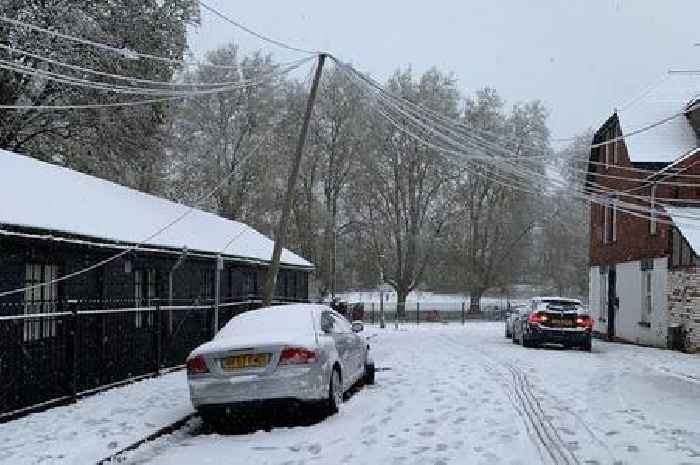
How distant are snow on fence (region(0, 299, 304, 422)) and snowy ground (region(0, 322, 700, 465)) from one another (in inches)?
16.4

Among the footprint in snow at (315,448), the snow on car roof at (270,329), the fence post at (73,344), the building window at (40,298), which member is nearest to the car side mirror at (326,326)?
the snow on car roof at (270,329)

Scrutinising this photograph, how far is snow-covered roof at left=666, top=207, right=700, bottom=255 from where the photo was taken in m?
22.8

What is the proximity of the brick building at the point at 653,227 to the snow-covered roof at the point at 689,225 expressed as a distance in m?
0.03

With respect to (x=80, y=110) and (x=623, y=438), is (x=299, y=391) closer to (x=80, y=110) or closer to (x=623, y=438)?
(x=623, y=438)

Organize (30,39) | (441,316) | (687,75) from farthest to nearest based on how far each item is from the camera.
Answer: (441,316)
(687,75)
(30,39)

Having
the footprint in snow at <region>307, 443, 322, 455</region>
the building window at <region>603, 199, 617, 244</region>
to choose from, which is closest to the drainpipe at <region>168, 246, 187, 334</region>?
the footprint in snow at <region>307, 443, 322, 455</region>

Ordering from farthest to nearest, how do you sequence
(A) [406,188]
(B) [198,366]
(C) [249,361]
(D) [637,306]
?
(A) [406,188], (D) [637,306], (B) [198,366], (C) [249,361]

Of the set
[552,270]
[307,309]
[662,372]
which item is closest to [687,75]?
[662,372]

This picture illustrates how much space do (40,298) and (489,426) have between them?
6701 millimetres

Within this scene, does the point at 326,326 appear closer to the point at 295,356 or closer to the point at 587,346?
the point at 295,356

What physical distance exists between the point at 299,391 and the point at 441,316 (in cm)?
4443

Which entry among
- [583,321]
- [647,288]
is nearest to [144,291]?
[583,321]

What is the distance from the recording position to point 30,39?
24594 mm

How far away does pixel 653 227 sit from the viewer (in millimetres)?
26234
